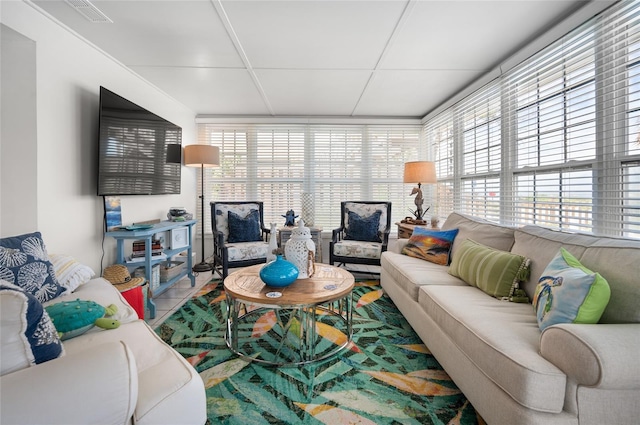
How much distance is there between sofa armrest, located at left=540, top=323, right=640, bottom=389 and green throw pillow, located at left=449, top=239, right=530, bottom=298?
0.71 metres

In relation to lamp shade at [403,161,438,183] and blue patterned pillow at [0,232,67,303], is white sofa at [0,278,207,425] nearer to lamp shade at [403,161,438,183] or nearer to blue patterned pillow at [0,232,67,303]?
blue patterned pillow at [0,232,67,303]

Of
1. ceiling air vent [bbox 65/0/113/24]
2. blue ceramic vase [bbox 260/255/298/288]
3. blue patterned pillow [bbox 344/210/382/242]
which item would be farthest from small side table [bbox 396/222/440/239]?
ceiling air vent [bbox 65/0/113/24]

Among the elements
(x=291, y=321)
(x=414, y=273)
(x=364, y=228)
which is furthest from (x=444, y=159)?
(x=291, y=321)

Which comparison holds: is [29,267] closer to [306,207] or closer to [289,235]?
[289,235]

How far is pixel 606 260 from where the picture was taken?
1.47 metres

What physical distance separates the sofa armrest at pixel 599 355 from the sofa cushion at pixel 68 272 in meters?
2.62

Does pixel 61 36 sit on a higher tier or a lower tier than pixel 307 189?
higher

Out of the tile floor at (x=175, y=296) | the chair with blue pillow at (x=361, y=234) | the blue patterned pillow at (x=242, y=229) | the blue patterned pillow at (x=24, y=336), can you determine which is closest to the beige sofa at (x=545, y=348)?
the chair with blue pillow at (x=361, y=234)

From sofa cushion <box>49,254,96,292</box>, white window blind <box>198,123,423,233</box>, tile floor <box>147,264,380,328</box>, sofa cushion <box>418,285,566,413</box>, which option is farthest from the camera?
white window blind <box>198,123,423,233</box>

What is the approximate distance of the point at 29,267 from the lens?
1.63 meters

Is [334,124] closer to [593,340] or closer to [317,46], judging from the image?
[317,46]

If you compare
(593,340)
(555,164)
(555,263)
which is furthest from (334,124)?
(593,340)

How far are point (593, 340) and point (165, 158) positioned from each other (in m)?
3.97

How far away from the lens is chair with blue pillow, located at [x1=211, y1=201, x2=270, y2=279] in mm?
3455
